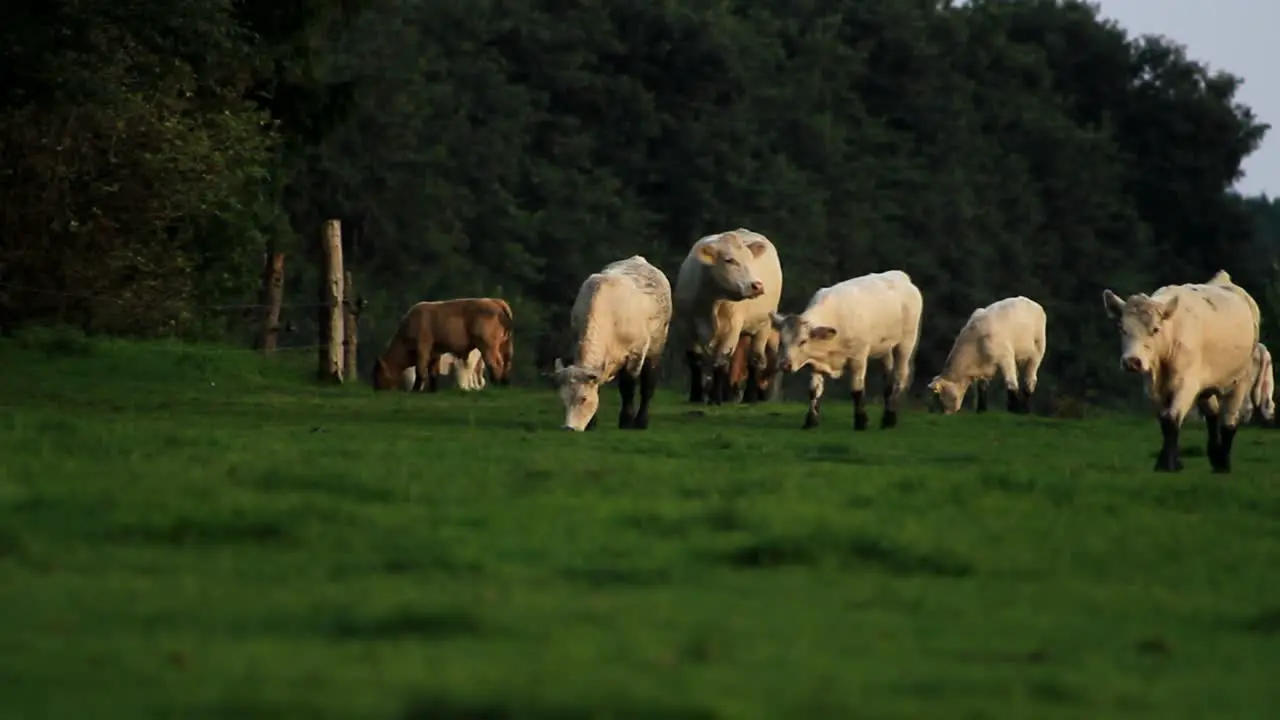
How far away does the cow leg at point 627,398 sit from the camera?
71.3 ft

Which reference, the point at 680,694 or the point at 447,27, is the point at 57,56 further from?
the point at 447,27

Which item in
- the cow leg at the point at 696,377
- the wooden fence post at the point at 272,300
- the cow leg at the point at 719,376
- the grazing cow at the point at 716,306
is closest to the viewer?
the grazing cow at the point at 716,306

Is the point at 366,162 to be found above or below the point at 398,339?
above

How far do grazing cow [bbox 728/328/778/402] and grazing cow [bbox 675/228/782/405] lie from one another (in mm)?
228

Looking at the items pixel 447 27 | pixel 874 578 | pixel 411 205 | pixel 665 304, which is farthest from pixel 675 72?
pixel 874 578

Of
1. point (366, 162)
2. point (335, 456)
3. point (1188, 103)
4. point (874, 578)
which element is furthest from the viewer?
point (1188, 103)

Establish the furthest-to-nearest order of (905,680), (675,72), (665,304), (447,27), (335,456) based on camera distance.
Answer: (675,72), (447,27), (665,304), (335,456), (905,680)

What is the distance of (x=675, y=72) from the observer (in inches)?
2736

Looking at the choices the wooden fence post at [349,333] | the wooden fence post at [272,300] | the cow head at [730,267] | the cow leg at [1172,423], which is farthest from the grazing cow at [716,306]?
the wooden fence post at [272,300]

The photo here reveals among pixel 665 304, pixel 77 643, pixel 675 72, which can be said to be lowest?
pixel 77 643

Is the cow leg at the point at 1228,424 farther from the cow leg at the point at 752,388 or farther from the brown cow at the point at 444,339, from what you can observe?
the brown cow at the point at 444,339

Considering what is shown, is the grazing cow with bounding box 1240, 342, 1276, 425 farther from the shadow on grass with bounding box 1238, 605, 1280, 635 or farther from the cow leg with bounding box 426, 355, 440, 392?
the shadow on grass with bounding box 1238, 605, 1280, 635

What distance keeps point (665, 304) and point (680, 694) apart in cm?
1615

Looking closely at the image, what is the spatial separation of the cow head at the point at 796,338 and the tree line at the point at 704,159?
7094mm
